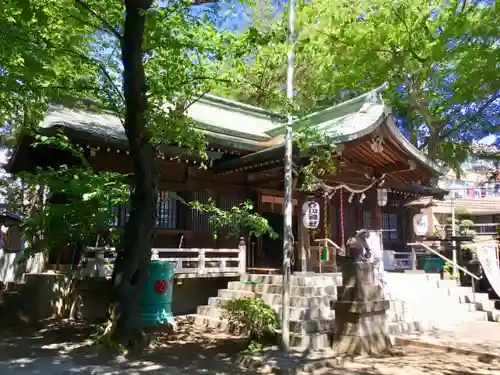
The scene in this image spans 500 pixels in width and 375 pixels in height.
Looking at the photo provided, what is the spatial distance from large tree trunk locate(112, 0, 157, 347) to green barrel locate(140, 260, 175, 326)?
5.74 ft

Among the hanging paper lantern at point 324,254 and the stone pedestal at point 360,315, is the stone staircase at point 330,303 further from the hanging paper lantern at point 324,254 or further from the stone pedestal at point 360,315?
the hanging paper lantern at point 324,254

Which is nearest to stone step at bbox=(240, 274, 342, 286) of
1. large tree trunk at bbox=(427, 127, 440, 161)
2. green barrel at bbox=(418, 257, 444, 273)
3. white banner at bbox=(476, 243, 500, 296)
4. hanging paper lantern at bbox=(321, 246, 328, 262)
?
hanging paper lantern at bbox=(321, 246, 328, 262)

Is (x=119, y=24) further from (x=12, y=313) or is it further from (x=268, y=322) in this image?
(x=12, y=313)

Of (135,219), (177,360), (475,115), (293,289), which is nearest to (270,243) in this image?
(293,289)

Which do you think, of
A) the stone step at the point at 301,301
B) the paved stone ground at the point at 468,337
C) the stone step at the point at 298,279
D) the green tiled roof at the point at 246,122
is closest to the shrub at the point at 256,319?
the stone step at the point at 301,301

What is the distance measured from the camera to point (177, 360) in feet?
27.3

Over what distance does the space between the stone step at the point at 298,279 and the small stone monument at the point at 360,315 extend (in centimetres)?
140

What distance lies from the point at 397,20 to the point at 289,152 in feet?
33.9

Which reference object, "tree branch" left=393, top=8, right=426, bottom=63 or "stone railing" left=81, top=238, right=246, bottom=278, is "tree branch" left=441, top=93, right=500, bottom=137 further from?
"stone railing" left=81, top=238, right=246, bottom=278

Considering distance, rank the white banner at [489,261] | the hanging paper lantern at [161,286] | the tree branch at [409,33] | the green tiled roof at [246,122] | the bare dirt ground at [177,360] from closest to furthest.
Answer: the bare dirt ground at [177,360], the hanging paper lantern at [161,286], the green tiled roof at [246,122], the white banner at [489,261], the tree branch at [409,33]

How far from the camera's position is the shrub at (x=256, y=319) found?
9.32m

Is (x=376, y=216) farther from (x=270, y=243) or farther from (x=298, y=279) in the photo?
(x=298, y=279)

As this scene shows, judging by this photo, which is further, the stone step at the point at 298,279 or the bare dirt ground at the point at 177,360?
the stone step at the point at 298,279

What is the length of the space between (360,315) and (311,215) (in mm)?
4361
